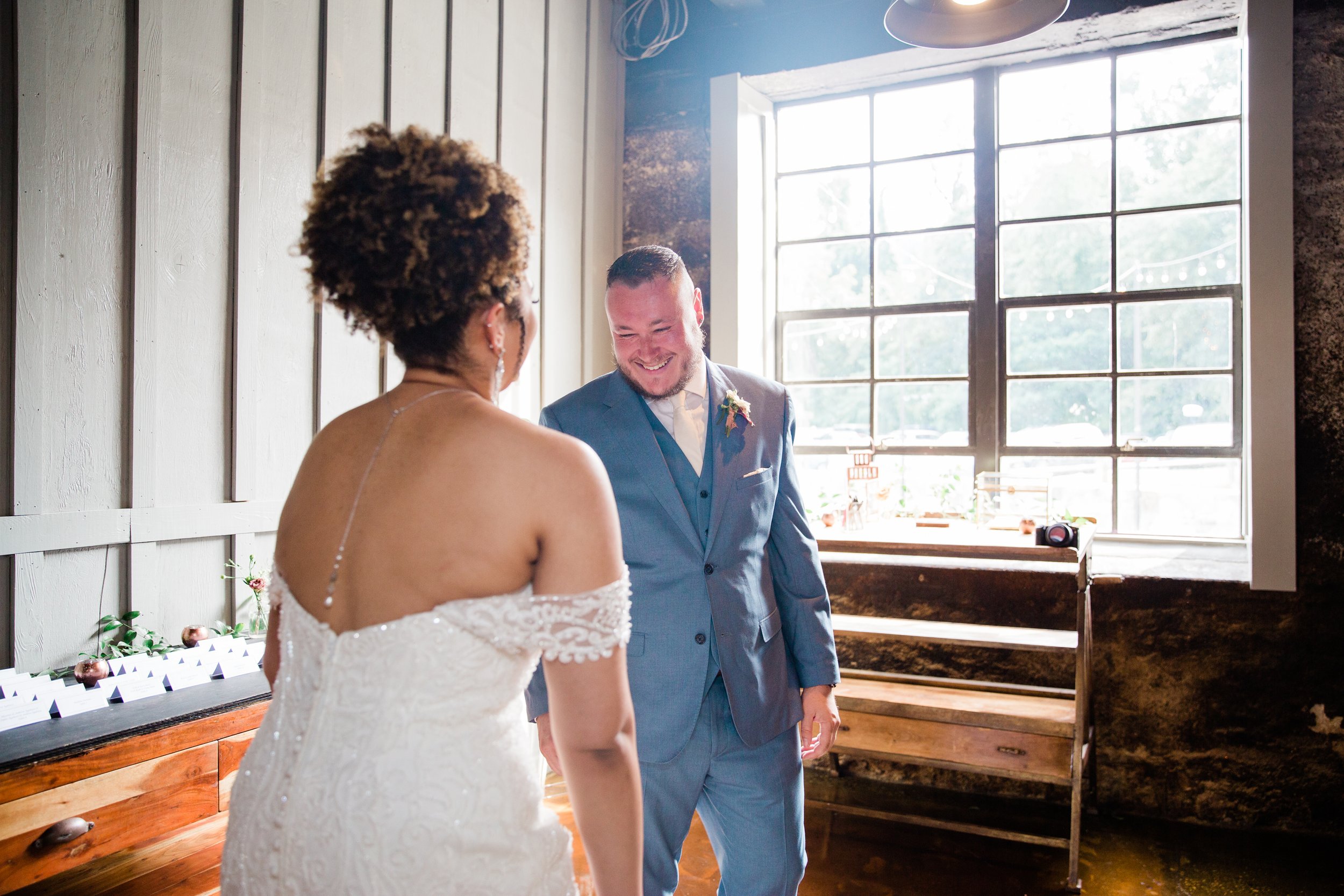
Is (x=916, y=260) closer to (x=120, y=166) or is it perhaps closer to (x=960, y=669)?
(x=960, y=669)

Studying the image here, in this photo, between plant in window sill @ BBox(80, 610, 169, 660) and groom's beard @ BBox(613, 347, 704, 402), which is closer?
groom's beard @ BBox(613, 347, 704, 402)

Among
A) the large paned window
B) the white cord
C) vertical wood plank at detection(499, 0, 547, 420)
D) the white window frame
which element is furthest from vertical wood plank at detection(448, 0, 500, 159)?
the large paned window

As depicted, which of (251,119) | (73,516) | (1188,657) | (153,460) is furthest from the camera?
(1188,657)

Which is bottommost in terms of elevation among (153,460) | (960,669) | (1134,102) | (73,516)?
(960,669)

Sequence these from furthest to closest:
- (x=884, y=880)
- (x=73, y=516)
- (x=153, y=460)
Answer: (x=884, y=880) < (x=153, y=460) < (x=73, y=516)

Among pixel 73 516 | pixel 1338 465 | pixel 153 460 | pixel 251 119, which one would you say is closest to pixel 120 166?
pixel 251 119

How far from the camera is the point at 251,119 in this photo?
2707 mm

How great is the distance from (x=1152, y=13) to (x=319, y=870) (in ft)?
14.5

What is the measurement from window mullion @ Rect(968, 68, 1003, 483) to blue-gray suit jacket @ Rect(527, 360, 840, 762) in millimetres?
2441

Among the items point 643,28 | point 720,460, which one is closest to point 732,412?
point 720,460

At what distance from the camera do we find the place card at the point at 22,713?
1.83m

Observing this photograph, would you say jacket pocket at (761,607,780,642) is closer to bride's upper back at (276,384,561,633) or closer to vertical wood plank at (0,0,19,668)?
bride's upper back at (276,384,561,633)

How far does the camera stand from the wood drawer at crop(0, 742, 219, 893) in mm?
1667

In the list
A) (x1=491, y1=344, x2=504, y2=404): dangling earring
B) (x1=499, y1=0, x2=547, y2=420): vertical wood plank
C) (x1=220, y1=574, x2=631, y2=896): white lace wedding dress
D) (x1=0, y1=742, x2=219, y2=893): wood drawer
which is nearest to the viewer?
(x1=220, y1=574, x2=631, y2=896): white lace wedding dress
